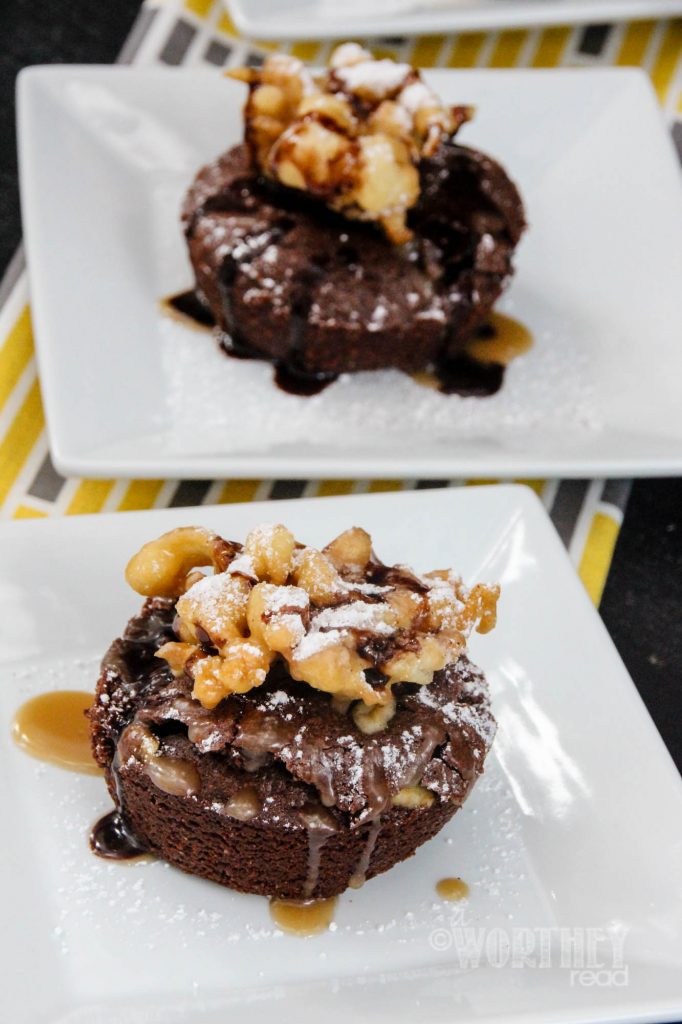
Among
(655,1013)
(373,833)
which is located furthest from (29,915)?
(655,1013)

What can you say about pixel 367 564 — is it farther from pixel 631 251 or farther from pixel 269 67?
pixel 631 251

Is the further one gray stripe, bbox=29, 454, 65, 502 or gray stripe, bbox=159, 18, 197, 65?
gray stripe, bbox=159, 18, 197, 65

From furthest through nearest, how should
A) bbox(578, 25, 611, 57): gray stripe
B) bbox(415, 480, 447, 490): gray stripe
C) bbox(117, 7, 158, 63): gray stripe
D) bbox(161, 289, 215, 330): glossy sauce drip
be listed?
bbox(578, 25, 611, 57): gray stripe, bbox(117, 7, 158, 63): gray stripe, bbox(161, 289, 215, 330): glossy sauce drip, bbox(415, 480, 447, 490): gray stripe

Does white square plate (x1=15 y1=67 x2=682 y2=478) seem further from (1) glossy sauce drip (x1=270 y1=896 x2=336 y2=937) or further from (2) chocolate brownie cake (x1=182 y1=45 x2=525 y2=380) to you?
(1) glossy sauce drip (x1=270 y1=896 x2=336 y2=937)

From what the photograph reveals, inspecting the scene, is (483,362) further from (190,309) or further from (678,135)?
(678,135)

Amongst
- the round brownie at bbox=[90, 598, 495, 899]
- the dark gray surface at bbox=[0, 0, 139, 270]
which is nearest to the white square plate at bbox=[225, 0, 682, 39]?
the dark gray surface at bbox=[0, 0, 139, 270]

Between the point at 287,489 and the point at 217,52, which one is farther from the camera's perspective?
the point at 217,52

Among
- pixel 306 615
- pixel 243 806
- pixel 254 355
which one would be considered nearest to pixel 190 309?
pixel 254 355
